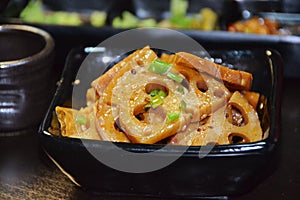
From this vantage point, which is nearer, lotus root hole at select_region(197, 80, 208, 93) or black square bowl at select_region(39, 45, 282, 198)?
black square bowl at select_region(39, 45, 282, 198)

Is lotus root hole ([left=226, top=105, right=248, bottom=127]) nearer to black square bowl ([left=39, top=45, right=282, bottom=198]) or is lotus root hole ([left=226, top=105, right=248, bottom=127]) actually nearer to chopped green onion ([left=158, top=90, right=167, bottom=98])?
black square bowl ([left=39, top=45, right=282, bottom=198])

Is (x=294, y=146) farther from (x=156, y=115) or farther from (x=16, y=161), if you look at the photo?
(x=16, y=161)

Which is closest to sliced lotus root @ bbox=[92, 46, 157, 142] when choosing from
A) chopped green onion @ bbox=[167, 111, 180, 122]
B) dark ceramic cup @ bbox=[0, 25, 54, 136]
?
chopped green onion @ bbox=[167, 111, 180, 122]

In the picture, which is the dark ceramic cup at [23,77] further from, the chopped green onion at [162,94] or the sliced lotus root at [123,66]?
the chopped green onion at [162,94]

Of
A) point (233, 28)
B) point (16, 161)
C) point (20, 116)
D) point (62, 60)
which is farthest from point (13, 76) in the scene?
point (233, 28)

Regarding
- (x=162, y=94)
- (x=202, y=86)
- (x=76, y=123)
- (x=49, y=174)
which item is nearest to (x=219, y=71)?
(x=202, y=86)

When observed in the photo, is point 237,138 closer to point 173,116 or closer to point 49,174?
point 173,116

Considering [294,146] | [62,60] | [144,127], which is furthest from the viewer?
[62,60]
